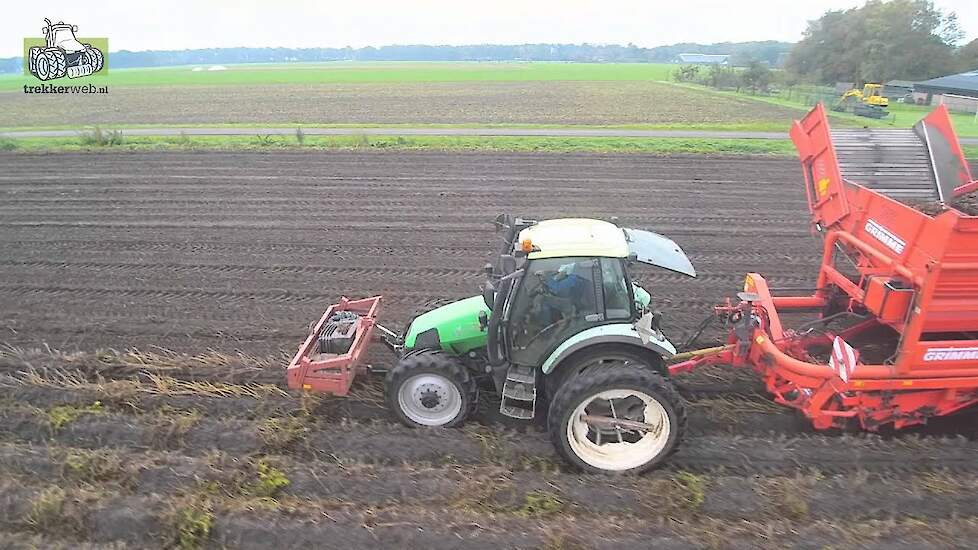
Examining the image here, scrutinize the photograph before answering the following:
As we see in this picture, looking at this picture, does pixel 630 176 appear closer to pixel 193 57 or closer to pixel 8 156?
pixel 8 156

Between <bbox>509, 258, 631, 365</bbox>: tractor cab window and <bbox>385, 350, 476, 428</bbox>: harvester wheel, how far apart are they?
2.18 feet

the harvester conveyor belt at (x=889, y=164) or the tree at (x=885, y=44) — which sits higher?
the tree at (x=885, y=44)

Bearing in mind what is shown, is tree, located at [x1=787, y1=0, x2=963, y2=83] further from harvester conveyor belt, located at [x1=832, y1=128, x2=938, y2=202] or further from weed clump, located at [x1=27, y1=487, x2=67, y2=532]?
weed clump, located at [x1=27, y1=487, x2=67, y2=532]

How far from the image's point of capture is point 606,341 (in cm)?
504

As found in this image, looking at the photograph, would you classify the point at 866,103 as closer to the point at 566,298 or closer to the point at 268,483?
the point at 566,298

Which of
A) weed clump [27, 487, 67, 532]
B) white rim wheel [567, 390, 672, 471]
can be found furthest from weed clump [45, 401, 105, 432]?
white rim wheel [567, 390, 672, 471]

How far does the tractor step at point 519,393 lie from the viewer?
5.25m

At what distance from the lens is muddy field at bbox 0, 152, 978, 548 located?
4449 mm

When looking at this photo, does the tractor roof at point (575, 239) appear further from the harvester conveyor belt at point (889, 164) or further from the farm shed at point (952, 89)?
the farm shed at point (952, 89)

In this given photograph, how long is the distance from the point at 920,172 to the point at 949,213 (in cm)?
245

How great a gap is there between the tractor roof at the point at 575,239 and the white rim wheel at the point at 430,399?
4.55 ft

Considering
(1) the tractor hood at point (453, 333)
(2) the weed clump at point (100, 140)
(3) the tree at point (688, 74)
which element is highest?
(3) the tree at point (688, 74)

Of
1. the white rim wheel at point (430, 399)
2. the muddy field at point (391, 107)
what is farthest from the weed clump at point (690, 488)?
the muddy field at point (391, 107)

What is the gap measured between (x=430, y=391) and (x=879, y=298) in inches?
151
